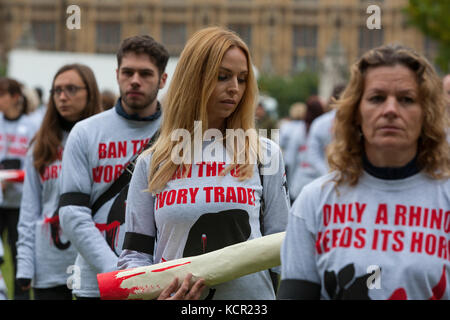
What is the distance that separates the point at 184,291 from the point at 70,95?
238cm

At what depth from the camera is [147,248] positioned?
11.0ft

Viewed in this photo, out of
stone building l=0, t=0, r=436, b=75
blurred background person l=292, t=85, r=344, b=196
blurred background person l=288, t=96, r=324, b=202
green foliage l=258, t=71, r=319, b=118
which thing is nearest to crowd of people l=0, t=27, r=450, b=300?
blurred background person l=292, t=85, r=344, b=196

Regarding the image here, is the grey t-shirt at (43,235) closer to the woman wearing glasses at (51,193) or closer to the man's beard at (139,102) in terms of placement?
the woman wearing glasses at (51,193)

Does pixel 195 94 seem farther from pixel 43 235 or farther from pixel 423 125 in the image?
pixel 43 235

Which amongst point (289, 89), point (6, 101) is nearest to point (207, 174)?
point (6, 101)

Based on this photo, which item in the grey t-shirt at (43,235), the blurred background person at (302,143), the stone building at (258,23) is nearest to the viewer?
the grey t-shirt at (43,235)

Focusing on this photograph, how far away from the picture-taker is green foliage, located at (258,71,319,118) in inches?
2317

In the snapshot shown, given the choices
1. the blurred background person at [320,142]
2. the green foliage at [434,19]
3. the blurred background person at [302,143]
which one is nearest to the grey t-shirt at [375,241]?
the blurred background person at [320,142]

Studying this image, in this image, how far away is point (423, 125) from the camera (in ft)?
8.38

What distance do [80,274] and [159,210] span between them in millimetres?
Answer: 1157

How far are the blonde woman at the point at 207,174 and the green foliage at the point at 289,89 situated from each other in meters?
55.2

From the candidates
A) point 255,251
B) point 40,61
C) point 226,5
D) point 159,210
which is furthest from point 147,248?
point 226,5

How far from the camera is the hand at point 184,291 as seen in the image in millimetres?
3018
